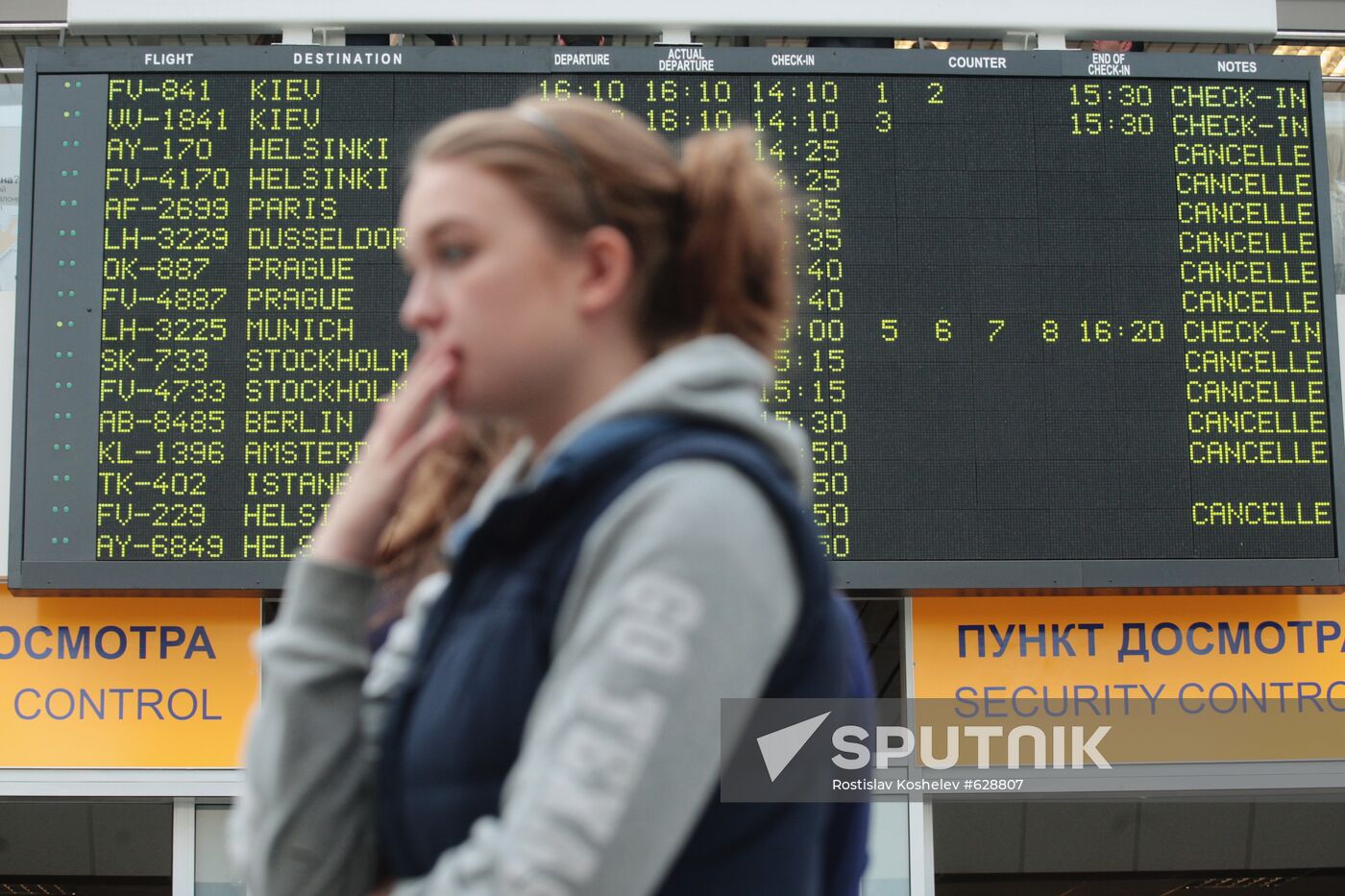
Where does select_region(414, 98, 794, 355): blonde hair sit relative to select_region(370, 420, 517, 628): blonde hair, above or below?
above

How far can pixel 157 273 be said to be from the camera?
582 centimetres

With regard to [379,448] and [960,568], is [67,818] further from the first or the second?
[379,448]

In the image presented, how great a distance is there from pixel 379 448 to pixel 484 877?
0.32 meters

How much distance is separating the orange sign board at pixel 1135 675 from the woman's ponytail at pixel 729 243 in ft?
17.7

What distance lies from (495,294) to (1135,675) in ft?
19.2

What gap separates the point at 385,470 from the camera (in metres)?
1.10

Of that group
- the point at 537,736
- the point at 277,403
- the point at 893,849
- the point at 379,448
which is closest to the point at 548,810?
the point at 537,736

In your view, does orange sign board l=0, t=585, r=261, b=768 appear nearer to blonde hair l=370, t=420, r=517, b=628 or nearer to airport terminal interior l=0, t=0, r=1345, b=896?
airport terminal interior l=0, t=0, r=1345, b=896

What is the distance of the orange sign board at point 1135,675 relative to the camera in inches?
255

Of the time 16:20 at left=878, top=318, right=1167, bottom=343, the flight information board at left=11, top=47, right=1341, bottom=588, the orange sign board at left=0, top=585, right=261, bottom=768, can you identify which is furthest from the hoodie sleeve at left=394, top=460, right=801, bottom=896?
the orange sign board at left=0, top=585, right=261, bottom=768

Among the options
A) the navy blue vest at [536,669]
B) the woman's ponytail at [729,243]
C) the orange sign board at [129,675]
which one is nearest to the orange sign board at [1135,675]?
the orange sign board at [129,675]

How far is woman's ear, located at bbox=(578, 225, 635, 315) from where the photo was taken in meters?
1.09

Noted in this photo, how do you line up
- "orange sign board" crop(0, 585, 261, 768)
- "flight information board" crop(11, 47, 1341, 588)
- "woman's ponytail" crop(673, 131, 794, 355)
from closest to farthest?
1. "woman's ponytail" crop(673, 131, 794, 355)
2. "flight information board" crop(11, 47, 1341, 588)
3. "orange sign board" crop(0, 585, 261, 768)

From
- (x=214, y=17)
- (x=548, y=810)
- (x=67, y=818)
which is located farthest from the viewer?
(x=67, y=818)
